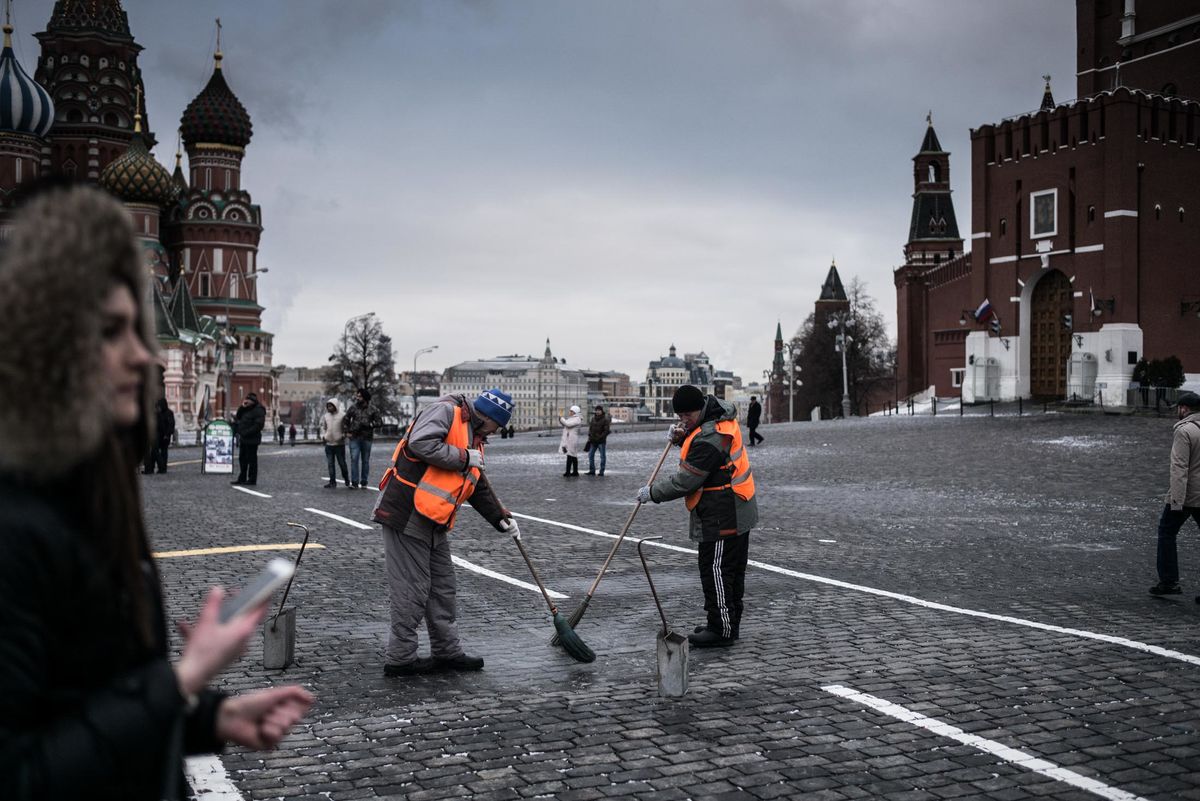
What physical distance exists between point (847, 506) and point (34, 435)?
56.1 ft

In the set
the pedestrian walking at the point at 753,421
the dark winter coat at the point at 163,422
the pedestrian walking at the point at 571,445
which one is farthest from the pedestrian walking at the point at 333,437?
the pedestrian walking at the point at 753,421

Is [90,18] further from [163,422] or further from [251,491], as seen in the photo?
[251,491]

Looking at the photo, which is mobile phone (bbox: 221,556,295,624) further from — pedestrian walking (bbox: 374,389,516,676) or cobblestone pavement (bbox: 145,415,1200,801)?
pedestrian walking (bbox: 374,389,516,676)

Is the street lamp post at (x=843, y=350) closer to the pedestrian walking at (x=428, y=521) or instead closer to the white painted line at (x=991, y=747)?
the pedestrian walking at (x=428, y=521)

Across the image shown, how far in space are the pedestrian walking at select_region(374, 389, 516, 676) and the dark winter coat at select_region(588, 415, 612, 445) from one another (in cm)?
1800

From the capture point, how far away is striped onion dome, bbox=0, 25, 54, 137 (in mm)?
70188

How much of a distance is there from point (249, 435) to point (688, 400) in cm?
1671

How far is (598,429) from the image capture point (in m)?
25.7

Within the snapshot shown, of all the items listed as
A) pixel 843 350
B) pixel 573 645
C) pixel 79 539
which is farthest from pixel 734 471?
pixel 843 350

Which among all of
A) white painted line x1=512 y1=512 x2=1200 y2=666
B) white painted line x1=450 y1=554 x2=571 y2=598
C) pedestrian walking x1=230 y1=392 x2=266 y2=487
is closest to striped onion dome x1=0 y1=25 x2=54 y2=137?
pedestrian walking x1=230 y1=392 x2=266 y2=487

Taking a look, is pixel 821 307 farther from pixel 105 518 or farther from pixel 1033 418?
pixel 105 518

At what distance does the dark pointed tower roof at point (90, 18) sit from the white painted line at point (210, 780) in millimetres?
86870

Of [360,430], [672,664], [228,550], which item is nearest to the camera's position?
[672,664]

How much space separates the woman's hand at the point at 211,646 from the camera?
6.18ft
